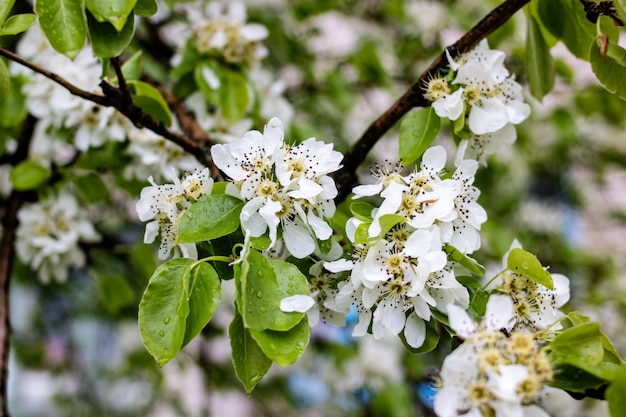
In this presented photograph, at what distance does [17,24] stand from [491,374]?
587mm

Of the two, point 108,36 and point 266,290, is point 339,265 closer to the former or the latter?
point 266,290

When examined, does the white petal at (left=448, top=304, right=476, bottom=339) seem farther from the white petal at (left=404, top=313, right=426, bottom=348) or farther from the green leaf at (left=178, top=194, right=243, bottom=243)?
the green leaf at (left=178, top=194, right=243, bottom=243)

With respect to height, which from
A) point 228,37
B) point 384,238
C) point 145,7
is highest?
point 145,7

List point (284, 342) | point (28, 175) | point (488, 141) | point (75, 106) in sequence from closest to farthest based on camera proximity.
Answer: point (284, 342)
point (488, 141)
point (75, 106)
point (28, 175)

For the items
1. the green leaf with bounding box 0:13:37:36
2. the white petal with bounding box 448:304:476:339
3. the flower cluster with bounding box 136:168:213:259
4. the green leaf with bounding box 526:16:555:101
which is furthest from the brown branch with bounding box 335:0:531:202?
the green leaf with bounding box 0:13:37:36

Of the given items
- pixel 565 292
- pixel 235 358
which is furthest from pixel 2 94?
pixel 565 292

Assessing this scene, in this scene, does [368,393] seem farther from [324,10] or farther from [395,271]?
[395,271]

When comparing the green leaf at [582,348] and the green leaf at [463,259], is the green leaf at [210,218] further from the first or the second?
the green leaf at [582,348]

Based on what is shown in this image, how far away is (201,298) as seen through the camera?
25.2 inches

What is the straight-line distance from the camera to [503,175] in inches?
93.7

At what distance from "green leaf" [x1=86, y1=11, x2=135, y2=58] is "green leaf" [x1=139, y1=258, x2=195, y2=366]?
23 cm

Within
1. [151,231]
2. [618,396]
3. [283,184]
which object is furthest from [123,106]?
[618,396]

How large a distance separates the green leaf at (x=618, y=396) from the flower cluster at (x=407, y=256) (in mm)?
172

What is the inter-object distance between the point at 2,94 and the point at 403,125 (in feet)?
1.53
